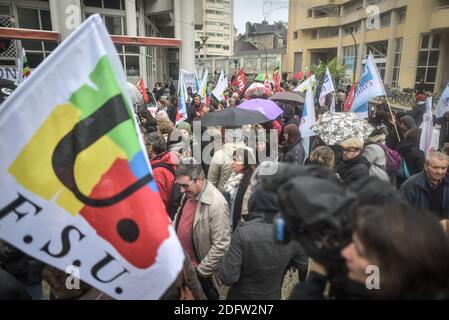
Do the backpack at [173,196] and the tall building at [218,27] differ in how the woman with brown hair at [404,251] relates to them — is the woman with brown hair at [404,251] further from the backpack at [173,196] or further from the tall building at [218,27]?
the tall building at [218,27]

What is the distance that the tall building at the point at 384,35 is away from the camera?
28844 millimetres

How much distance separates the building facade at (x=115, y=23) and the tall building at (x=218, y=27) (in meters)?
69.6

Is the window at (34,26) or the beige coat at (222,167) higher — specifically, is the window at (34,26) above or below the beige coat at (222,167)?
above

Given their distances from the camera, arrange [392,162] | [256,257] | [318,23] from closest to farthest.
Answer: [256,257] < [392,162] < [318,23]

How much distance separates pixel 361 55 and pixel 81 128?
147 ft

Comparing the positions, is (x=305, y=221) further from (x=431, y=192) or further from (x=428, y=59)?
(x=428, y=59)

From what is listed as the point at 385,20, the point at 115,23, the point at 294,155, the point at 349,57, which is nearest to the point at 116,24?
the point at 115,23

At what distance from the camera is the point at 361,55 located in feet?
134

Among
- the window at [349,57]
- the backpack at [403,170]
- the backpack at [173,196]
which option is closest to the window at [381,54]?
the window at [349,57]

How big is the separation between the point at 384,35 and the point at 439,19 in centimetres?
914

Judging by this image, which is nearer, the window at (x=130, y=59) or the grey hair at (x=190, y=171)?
the grey hair at (x=190, y=171)

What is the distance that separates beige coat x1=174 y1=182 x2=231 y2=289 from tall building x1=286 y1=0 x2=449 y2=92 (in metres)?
30.8

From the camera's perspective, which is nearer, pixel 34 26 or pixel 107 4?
pixel 34 26

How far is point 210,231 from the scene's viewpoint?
8.86 feet
